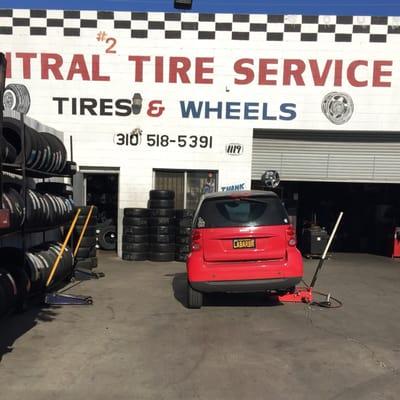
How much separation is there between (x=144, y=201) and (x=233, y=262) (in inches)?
245

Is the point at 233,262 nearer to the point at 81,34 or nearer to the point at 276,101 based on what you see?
the point at 276,101

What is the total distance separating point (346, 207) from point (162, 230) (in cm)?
747

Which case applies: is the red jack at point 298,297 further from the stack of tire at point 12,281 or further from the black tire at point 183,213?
the black tire at point 183,213

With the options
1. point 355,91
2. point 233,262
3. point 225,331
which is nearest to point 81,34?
point 355,91

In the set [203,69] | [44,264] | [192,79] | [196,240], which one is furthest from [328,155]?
[44,264]

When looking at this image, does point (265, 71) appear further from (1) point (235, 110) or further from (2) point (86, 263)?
(2) point (86, 263)

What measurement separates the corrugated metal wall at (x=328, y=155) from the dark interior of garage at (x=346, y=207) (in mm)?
1987

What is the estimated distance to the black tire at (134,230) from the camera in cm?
1130

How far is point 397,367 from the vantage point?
4.42 metres

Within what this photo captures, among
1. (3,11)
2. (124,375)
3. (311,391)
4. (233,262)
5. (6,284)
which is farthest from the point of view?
(3,11)

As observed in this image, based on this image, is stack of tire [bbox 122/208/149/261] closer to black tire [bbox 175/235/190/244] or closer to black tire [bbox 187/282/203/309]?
black tire [bbox 175/235/190/244]

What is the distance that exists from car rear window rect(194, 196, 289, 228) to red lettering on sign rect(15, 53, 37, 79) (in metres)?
7.69

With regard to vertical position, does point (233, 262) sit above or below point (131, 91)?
below

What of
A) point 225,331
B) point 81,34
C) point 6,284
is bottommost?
point 225,331
